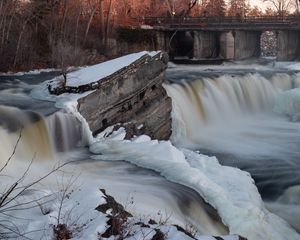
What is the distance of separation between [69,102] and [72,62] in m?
14.2

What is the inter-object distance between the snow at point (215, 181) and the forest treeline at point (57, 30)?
323 inches

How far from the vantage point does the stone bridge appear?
119ft

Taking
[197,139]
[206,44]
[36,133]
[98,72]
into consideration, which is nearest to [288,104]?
[197,139]

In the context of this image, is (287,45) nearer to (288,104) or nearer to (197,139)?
(288,104)

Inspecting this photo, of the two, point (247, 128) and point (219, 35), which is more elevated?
point (219, 35)

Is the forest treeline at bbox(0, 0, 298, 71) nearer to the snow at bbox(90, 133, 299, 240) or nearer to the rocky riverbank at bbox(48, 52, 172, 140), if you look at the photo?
the rocky riverbank at bbox(48, 52, 172, 140)

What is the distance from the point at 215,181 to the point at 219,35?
31141 mm

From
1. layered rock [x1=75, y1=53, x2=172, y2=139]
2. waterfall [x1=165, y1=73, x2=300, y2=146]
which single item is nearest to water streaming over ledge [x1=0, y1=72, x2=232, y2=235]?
layered rock [x1=75, y1=53, x2=172, y2=139]

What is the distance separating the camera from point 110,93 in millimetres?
14312

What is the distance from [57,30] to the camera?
95.1 feet

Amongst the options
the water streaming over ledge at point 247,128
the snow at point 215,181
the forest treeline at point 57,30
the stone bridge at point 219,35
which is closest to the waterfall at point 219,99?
the water streaming over ledge at point 247,128

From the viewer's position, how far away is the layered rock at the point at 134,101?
13.6 meters

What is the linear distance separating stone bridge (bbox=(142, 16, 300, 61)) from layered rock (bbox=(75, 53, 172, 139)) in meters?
19.3

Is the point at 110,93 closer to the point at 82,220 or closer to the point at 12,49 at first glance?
the point at 82,220
